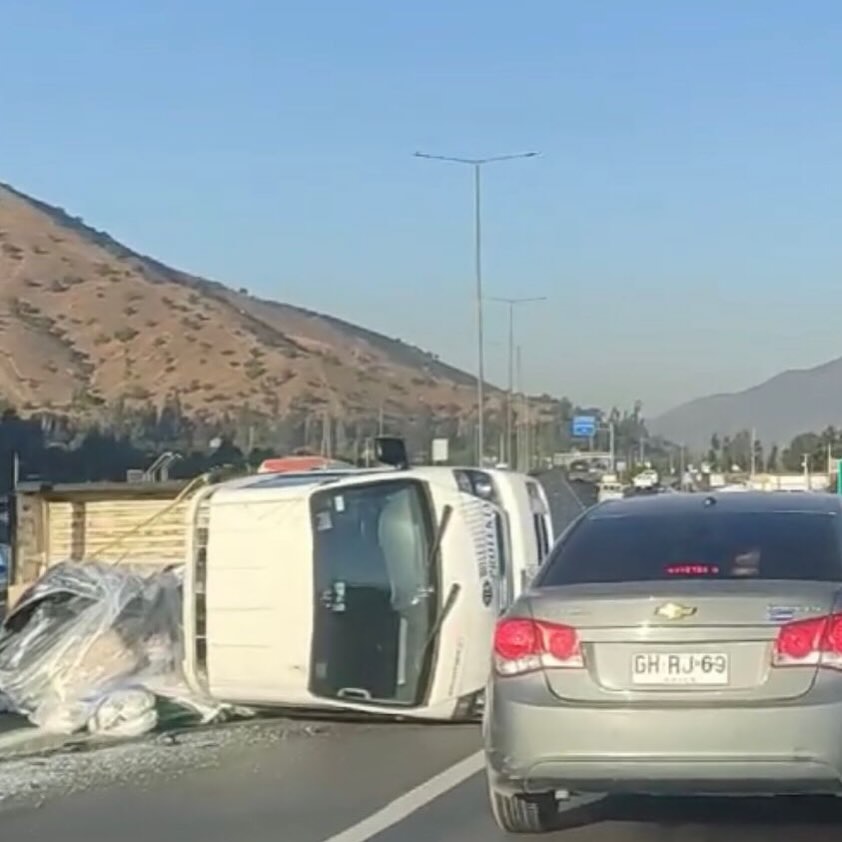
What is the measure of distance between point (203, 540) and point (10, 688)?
230 centimetres

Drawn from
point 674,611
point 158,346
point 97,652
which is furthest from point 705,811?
point 158,346

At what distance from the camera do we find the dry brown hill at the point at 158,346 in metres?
89.1

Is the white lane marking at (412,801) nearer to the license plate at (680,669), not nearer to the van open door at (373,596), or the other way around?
the van open door at (373,596)

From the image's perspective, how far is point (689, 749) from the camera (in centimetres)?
831

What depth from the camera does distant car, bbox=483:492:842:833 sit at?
830 centimetres

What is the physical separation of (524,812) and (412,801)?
1.35m

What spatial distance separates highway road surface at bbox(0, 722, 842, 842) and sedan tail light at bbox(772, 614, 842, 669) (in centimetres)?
116

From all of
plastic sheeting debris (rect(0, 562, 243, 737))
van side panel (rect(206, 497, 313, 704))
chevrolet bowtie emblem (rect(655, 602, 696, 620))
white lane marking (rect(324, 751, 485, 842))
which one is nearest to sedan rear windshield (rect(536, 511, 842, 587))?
chevrolet bowtie emblem (rect(655, 602, 696, 620))

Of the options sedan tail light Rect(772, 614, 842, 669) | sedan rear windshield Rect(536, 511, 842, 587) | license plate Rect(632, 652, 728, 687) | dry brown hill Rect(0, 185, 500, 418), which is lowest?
license plate Rect(632, 652, 728, 687)

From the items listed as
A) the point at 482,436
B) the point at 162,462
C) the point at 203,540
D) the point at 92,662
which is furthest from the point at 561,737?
the point at 482,436

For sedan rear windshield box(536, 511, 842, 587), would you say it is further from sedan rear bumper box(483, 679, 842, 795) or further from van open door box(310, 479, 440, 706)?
van open door box(310, 479, 440, 706)

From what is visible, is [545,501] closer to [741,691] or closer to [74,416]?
[741,691]

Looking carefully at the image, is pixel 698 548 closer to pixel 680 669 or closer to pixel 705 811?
pixel 680 669

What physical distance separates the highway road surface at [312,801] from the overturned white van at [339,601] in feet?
1.10
